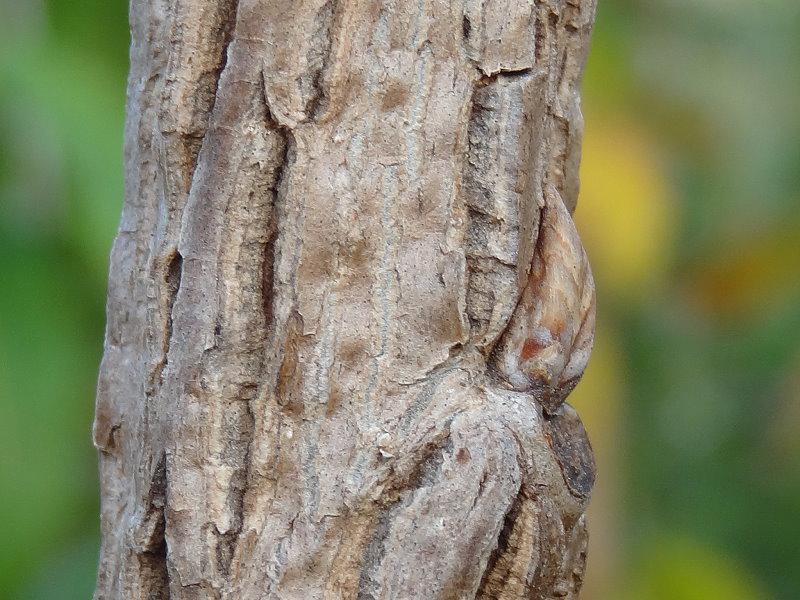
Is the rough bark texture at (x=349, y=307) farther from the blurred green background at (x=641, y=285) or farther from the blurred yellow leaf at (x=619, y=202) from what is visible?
the blurred yellow leaf at (x=619, y=202)

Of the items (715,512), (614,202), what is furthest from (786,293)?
(614,202)

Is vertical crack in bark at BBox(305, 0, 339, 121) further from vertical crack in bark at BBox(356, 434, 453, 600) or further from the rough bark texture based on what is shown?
vertical crack in bark at BBox(356, 434, 453, 600)

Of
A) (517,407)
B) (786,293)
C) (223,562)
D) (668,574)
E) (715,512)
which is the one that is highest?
(517,407)

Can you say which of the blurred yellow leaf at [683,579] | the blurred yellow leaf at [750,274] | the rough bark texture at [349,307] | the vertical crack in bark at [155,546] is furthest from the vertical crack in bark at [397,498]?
the blurred yellow leaf at [750,274]

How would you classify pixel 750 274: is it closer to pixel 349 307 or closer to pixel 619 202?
pixel 619 202

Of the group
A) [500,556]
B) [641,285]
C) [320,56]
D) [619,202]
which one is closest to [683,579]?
[641,285]

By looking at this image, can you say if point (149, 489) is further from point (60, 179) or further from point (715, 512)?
point (715, 512)

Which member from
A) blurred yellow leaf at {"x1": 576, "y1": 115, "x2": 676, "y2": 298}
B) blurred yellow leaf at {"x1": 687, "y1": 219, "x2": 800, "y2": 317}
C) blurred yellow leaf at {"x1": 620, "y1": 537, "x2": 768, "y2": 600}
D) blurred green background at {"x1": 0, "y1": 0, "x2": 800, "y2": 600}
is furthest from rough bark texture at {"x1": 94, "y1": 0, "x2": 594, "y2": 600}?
blurred yellow leaf at {"x1": 687, "y1": 219, "x2": 800, "y2": 317}
